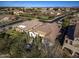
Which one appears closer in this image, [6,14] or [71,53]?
[71,53]

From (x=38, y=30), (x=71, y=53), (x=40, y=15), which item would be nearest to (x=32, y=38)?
(x=38, y=30)

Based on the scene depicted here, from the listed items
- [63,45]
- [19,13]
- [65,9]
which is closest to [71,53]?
[63,45]

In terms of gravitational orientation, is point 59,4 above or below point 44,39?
above

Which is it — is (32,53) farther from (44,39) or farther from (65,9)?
(65,9)

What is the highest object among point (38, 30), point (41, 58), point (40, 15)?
point (40, 15)

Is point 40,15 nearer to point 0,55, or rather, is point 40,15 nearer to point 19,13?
point 19,13

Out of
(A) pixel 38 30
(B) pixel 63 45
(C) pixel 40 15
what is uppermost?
(C) pixel 40 15

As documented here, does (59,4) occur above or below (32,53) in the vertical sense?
above

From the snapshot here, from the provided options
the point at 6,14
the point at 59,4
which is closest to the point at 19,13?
the point at 6,14
